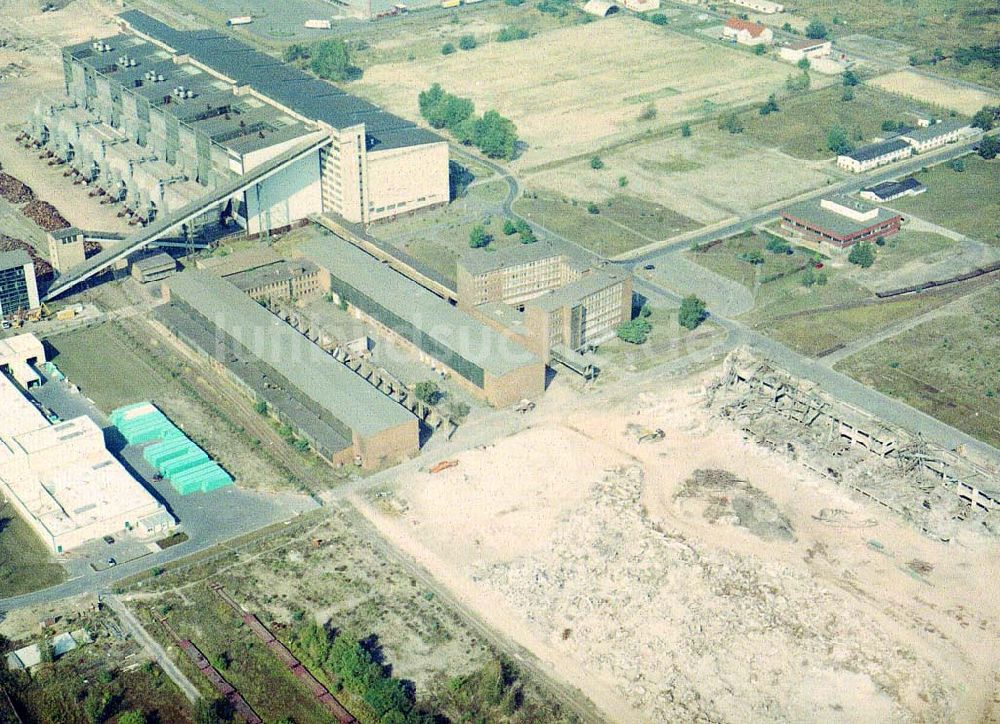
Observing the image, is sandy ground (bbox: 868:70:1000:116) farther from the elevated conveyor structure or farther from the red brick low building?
the elevated conveyor structure

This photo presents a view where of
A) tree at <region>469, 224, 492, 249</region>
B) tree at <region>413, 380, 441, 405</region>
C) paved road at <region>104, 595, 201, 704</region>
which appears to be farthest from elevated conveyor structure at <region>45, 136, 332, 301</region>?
paved road at <region>104, 595, 201, 704</region>

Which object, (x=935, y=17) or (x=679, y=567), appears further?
(x=935, y=17)

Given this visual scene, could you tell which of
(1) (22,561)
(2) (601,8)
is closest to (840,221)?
(2) (601,8)

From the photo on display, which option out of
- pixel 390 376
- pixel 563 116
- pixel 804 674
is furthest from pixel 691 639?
pixel 563 116

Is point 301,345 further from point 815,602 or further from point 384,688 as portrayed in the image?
point 815,602

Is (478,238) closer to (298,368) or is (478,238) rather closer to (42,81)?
(298,368)

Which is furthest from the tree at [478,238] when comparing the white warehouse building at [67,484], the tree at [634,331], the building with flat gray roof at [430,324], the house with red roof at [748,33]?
the house with red roof at [748,33]

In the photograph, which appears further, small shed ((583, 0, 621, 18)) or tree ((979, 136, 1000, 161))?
small shed ((583, 0, 621, 18))
